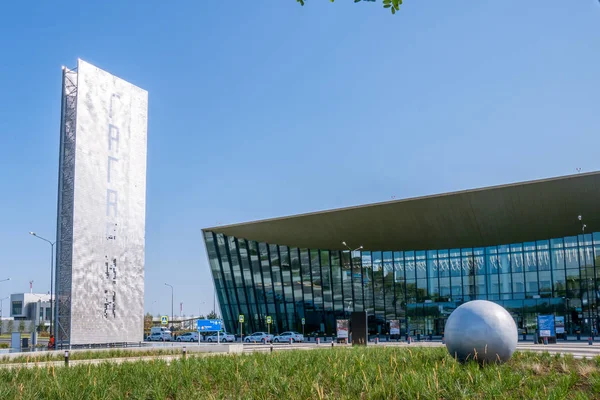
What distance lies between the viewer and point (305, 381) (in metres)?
13.6

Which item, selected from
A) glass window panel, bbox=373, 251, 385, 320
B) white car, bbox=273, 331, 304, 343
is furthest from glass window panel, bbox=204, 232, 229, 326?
glass window panel, bbox=373, 251, 385, 320

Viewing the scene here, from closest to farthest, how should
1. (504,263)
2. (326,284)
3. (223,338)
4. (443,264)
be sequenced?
(504,263)
(443,264)
(223,338)
(326,284)

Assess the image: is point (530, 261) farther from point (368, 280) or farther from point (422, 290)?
point (368, 280)

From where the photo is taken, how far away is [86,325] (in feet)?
131

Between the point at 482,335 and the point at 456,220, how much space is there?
3904cm

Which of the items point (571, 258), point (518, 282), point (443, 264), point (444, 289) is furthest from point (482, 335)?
point (443, 264)

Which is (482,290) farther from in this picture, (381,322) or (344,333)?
(344,333)

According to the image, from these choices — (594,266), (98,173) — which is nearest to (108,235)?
(98,173)

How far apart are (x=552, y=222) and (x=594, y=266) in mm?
5522

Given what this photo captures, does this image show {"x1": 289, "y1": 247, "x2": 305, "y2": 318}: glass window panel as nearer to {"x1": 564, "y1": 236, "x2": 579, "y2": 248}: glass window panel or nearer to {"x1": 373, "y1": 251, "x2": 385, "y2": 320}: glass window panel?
{"x1": 373, "y1": 251, "x2": 385, "y2": 320}: glass window panel

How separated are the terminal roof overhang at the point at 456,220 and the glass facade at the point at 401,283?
5.38 ft

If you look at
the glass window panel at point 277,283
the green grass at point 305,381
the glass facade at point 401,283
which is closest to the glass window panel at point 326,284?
the glass facade at point 401,283

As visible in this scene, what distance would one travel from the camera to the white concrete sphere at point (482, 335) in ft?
51.8

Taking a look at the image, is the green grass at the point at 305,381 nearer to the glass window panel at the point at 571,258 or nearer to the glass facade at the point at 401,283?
the glass window panel at the point at 571,258
